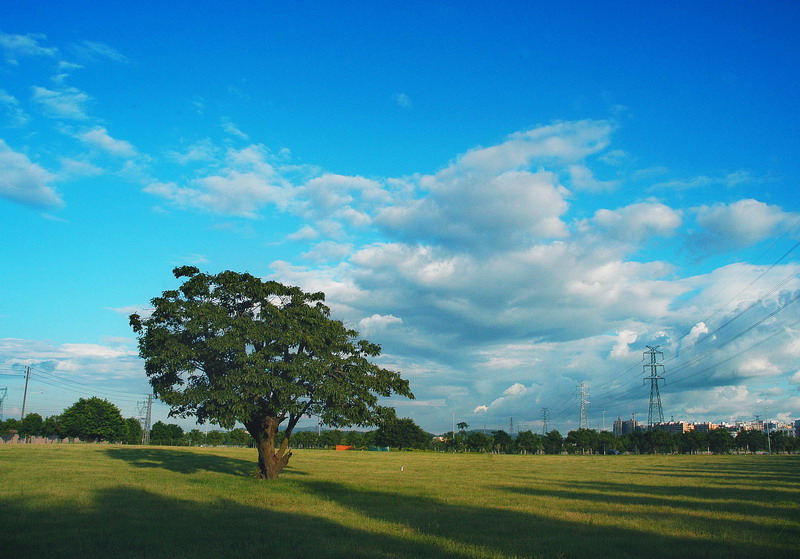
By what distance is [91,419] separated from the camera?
502 ft

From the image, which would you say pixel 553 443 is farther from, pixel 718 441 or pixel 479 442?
pixel 718 441

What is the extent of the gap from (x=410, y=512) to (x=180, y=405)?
18.8 m

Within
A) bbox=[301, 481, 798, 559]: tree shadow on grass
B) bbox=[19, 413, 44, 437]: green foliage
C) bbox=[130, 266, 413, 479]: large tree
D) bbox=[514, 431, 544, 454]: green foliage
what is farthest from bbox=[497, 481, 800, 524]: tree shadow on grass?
bbox=[19, 413, 44, 437]: green foliage

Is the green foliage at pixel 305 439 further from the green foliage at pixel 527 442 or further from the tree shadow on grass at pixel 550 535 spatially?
the tree shadow on grass at pixel 550 535

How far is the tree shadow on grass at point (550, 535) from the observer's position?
17.4 metres

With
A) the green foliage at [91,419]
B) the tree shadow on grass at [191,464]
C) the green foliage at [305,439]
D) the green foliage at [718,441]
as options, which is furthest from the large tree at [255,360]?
the green foliage at [718,441]

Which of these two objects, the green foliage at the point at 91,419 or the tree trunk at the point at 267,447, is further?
the green foliage at the point at 91,419

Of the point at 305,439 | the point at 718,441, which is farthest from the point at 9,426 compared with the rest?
the point at 718,441

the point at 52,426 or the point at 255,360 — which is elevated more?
the point at 255,360

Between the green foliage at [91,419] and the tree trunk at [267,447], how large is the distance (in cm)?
13322

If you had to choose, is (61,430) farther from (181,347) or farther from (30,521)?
(30,521)

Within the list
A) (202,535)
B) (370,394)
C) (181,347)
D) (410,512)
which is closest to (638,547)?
(410,512)

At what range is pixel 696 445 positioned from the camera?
18962 centimetres

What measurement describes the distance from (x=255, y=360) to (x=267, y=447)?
744 centimetres
